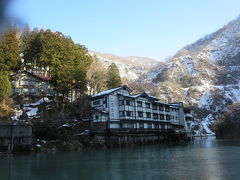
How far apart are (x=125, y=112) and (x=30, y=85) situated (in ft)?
71.6

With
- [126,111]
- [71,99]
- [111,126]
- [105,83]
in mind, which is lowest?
[111,126]

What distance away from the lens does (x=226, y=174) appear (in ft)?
53.6

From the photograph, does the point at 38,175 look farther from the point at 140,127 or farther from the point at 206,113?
the point at 206,113

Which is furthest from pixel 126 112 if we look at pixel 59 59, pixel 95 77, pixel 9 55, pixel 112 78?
pixel 9 55

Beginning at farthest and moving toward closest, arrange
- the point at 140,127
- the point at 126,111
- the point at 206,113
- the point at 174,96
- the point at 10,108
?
the point at 174,96 → the point at 206,113 → the point at 140,127 → the point at 126,111 → the point at 10,108

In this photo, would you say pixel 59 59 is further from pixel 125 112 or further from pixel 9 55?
pixel 125 112

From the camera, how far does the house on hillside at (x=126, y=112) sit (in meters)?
46.3

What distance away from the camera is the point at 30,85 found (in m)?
51.2

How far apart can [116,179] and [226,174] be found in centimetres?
777

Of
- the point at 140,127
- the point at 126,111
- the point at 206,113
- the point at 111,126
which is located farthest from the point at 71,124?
the point at 206,113

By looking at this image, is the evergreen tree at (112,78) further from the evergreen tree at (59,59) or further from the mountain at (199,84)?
the mountain at (199,84)

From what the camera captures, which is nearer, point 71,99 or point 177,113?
point 71,99

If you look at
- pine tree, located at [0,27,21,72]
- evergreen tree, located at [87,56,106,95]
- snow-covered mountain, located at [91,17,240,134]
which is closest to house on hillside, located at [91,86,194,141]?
evergreen tree, located at [87,56,106,95]

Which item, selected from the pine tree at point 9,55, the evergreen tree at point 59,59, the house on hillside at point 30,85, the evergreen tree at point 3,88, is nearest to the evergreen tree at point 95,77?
the evergreen tree at point 59,59
